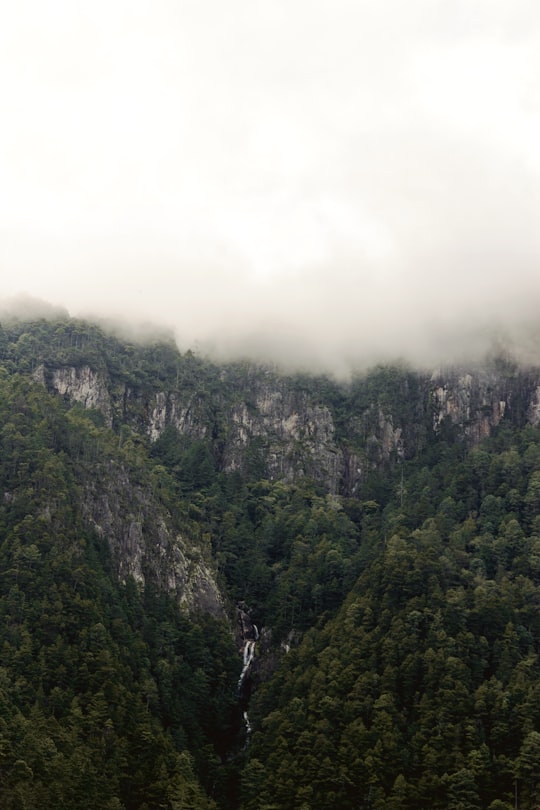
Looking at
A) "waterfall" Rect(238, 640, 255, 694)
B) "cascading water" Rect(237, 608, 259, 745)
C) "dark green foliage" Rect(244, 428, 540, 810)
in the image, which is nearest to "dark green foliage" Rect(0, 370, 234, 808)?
"waterfall" Rect(238, 640, 255, 694)

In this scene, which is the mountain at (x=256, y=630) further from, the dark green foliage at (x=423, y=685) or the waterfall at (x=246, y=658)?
the waterfall at (x=246, y=658)

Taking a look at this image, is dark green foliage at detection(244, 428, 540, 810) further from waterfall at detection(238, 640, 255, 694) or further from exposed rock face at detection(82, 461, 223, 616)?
exposed rock face at detection(82, 461, 223, 616)

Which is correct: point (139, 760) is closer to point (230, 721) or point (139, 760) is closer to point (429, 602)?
point (230, 721)

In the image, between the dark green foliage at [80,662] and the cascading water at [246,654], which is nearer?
the dark green foliage at [80,662]

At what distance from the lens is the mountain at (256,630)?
106 m

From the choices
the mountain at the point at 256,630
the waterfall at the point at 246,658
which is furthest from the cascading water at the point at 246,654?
the mountain at the point at 256,630

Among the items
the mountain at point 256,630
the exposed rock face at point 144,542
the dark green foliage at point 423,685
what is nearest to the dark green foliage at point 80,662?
the mountain at point 256,630

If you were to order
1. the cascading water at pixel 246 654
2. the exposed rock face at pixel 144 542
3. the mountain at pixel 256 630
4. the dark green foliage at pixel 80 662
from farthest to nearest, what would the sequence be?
the exposed rock face at pixel 144 542 → the cascading water at pixel 246 654 → the mountain at pixel 256 630 → the dark green foliage at pixel 80 662

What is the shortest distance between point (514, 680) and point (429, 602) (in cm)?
1948

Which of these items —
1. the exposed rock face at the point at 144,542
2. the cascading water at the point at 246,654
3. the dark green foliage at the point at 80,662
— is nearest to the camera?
the dark green foliage at the point at 80,662

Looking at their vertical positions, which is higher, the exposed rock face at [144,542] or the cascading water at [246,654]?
the exposed rock face at [144,542]

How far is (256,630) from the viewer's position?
163750 mm

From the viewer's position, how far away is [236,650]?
Result: 15575 cm

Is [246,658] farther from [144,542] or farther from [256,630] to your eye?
[144,542]
